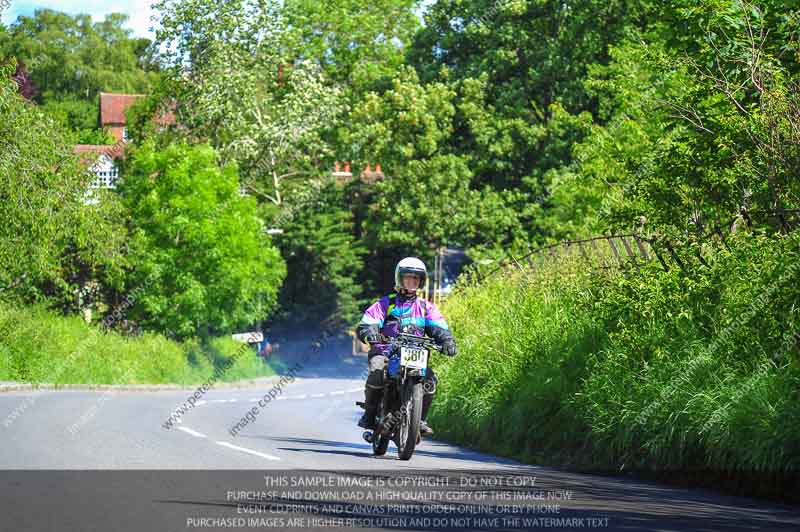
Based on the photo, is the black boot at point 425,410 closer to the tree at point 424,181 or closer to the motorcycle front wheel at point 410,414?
the motorcycle front wheel at point 410,414

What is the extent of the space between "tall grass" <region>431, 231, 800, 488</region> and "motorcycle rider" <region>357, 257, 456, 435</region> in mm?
1781

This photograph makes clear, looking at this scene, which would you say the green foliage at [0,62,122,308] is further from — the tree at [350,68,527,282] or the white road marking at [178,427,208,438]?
the white road marking at [178,427,208,438]

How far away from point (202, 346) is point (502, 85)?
599 inches

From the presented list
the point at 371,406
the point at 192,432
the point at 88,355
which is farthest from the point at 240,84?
the point at 371,406

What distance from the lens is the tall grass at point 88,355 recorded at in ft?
125

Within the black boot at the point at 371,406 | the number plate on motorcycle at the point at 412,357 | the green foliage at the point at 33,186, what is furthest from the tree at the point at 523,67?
the number plate on motorcycle at the point at 412,357

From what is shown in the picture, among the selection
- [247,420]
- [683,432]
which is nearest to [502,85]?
[247,420]

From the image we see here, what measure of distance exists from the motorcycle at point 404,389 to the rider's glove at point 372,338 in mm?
41

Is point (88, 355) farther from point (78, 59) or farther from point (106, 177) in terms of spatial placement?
point (78, 59)

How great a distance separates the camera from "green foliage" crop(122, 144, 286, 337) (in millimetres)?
50750

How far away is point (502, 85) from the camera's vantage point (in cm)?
5241

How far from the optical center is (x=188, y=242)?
51656 mm

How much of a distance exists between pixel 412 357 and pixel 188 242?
1519 inches

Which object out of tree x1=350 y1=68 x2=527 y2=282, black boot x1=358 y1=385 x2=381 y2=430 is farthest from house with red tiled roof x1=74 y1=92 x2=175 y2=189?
black boot x1=358 y1=385 x2=381 y2=430
